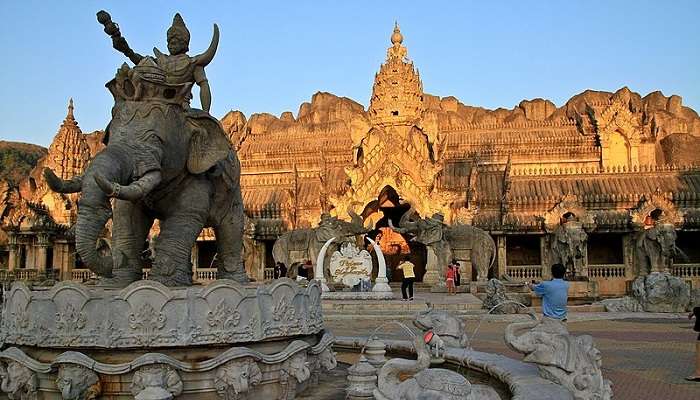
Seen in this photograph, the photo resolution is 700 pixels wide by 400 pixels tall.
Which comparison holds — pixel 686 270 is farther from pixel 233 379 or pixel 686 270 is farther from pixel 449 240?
pixel 233 379

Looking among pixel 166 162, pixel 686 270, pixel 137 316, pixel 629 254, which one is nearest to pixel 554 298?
pixel 137 316

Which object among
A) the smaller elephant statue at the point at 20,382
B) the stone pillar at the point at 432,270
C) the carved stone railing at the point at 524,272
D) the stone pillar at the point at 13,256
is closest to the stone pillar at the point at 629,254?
the carved stone railing at the point at 524,272

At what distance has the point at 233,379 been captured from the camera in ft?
20.7

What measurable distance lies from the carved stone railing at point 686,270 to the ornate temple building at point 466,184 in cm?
4

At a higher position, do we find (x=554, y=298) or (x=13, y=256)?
(x=13, y=256)

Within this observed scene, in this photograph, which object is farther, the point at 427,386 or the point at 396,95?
the point at 396,95

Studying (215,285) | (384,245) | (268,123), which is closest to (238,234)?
(215,285)

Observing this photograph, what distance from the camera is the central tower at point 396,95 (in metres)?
33.7

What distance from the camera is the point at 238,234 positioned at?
8.53m

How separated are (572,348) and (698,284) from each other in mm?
25562

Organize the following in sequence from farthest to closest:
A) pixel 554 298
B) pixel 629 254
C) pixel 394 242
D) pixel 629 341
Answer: pixel 394 242 < pixel 629 254 < pixel 629 341 < pixel 554 298

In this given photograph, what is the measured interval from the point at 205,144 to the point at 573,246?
24.0 metres

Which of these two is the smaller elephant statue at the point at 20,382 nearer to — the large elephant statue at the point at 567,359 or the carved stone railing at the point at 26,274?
the large elephant statue at the point at 567,359

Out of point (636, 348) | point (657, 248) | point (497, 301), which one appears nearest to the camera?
point (636, 348)
